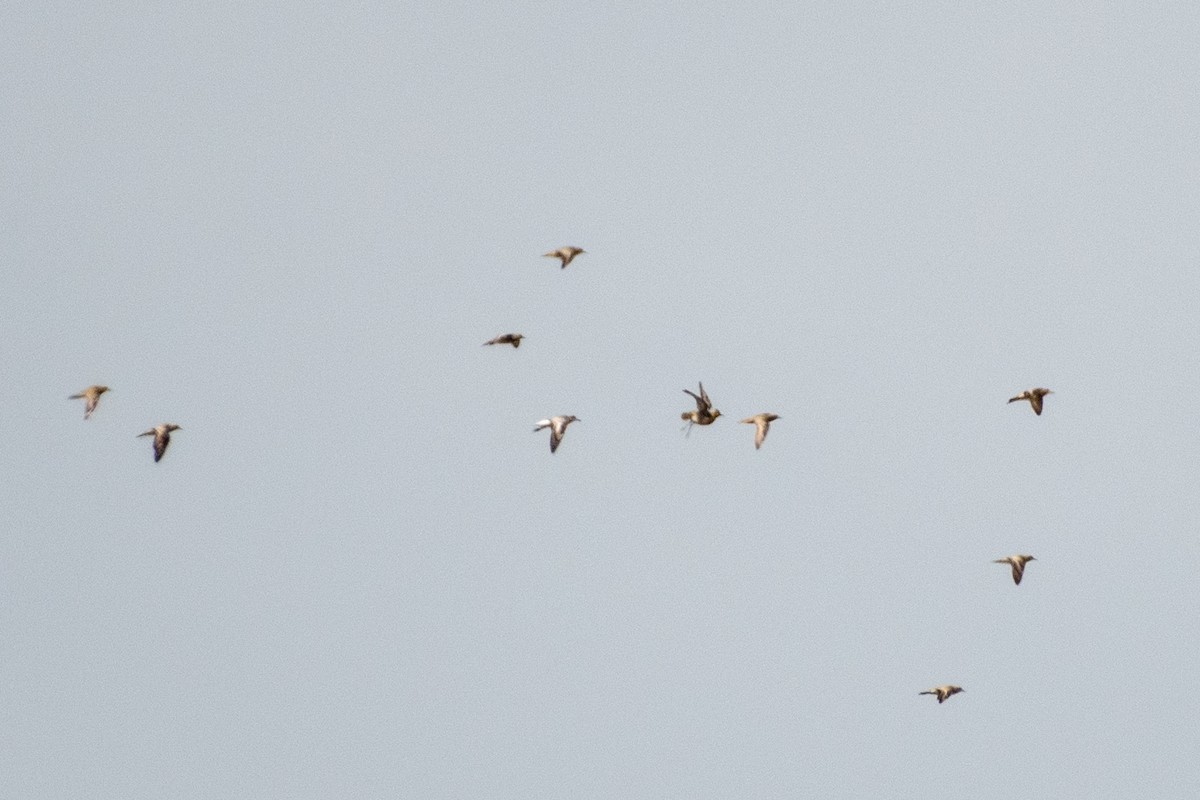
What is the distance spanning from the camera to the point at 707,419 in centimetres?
7344

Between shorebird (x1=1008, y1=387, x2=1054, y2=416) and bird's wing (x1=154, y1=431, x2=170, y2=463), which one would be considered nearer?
bird's wing (x1=154, y1=431, x2=170, y2=463)

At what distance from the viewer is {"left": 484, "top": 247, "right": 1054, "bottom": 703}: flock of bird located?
241 feet

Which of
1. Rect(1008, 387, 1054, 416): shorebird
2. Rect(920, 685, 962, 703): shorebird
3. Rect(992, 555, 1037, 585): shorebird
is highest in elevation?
Rect(1008, 387, 1054, 416): shorebird

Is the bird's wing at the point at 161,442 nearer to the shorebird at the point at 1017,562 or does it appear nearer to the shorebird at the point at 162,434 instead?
the shorebird at the point at 162,434

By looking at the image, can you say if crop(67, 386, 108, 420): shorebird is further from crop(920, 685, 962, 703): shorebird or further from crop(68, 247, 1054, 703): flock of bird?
crop(920, 685, 962, 703): shorebird

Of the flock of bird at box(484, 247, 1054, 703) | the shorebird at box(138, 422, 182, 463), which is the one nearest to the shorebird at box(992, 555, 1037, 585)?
the flock of bird at box(484, 247, 1054, 703)

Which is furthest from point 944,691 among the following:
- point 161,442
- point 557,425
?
point 161,442

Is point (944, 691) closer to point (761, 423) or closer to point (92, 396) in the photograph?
point (761, 423)

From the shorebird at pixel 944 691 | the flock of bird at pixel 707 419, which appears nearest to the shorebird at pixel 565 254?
the flock of bird at pixel 707 419

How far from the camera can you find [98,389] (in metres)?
75.4

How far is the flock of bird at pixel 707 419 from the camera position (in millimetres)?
73438

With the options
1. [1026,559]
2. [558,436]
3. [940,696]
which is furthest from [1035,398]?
[558,436]

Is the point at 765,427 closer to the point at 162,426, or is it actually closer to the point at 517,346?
the point at 517,346

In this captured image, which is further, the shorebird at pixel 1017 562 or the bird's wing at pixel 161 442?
the shorebird at pixel 1017 562
